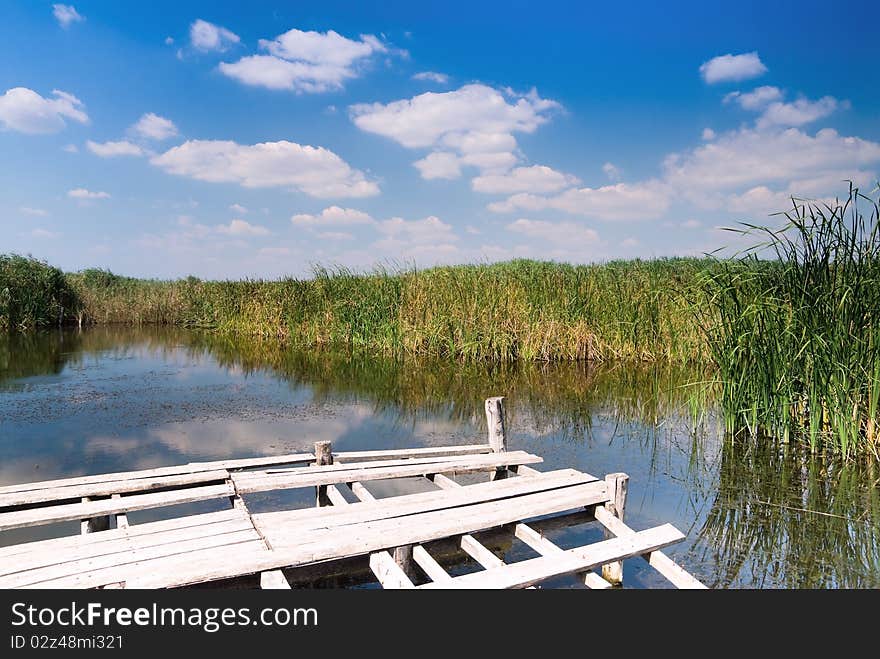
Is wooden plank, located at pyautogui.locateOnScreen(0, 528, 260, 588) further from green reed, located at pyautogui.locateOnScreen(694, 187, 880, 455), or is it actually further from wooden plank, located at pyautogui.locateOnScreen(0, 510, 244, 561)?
green reed, located at pyautogui.locateOnScreen(694, 187, 880, 455)

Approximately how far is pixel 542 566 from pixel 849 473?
11.5 ft

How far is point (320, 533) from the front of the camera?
315 centimetres

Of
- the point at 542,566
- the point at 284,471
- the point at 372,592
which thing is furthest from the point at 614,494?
the point at 284,471

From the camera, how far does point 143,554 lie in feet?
9.62

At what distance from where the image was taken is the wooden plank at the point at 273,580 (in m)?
2.71

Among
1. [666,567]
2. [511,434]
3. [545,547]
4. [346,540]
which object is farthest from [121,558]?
[511,434]

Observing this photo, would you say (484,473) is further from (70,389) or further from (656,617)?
(70,389)

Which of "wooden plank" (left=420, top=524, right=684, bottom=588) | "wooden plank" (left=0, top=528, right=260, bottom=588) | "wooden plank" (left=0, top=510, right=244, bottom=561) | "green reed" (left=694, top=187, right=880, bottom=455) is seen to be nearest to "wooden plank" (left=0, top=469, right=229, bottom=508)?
"wooden plank" (left=0, top=510, right=244, bottom=561)

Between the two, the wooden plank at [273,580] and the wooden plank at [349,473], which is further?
the wooden plank at [349,473]

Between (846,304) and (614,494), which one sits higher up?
(846,304)

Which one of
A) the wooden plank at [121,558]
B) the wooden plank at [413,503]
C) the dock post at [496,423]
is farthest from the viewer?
the dock post at [496,423]

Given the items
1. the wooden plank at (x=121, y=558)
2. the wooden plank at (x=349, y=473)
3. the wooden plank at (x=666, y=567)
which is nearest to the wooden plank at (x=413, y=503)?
the wooden plank at (x=121, y=558)

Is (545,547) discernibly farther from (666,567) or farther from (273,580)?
(273,580)

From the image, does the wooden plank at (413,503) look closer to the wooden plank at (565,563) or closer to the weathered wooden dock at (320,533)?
the weathered wooden dock at (320,533)
